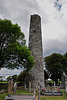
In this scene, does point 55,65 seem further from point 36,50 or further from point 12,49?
point 12,49

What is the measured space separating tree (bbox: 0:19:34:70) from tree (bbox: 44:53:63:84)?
61.7 feet

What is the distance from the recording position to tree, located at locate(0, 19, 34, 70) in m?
14.2

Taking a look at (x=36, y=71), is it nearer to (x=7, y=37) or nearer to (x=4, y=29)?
(x=7, y=37)

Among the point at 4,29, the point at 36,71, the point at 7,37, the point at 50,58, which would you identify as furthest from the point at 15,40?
the point at 50,58

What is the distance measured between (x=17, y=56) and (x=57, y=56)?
22.7m

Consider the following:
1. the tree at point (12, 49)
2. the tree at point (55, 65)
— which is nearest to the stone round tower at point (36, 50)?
the tree at point (12, 49)

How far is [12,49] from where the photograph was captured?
13891 millimetres

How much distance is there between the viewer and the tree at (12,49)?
14232 millimetres

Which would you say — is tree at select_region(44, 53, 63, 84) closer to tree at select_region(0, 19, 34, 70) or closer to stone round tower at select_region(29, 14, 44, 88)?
stone round tower at select_region(29, 14, 44, 88)

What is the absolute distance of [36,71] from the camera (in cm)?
1997

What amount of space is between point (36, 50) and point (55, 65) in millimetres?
14537

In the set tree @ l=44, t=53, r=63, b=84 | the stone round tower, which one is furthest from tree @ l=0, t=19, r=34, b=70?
tree @ l=44, t=53, r=63, b=84

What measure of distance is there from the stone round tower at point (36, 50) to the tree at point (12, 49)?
448 centimetres

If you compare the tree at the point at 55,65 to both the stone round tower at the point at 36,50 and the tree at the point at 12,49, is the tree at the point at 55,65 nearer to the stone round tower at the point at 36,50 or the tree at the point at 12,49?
the stone round tower at the point at 36,50
